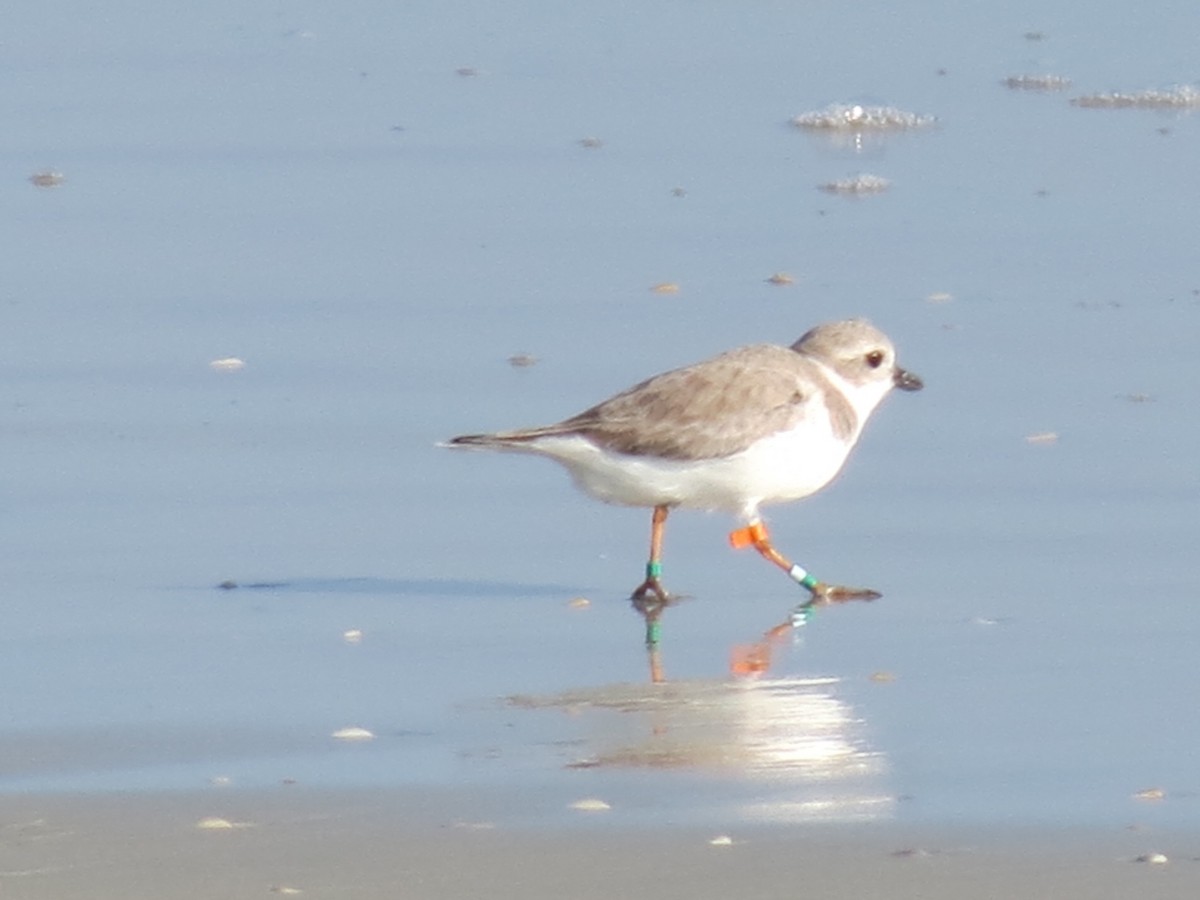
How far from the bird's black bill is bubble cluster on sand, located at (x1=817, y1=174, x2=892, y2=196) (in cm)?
292

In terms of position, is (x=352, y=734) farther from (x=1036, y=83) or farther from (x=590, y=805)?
(x=1036, y=83)

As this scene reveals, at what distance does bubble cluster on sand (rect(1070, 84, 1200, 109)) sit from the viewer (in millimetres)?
10953

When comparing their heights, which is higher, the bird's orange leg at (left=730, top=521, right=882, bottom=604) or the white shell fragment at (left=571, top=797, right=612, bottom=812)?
the white shell fragment at (left=571, top=797, right=612, bottom=812)

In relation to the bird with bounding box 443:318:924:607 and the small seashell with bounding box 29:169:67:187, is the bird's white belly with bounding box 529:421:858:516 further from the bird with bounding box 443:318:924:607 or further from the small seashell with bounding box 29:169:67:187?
the small seashell with bounding box 29:169:67:187

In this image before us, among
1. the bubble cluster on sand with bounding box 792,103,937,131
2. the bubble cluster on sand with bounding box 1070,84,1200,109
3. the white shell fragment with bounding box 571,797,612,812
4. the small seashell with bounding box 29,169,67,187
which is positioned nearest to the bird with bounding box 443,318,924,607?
the white shell fragment with bounding box 571,797,612,812

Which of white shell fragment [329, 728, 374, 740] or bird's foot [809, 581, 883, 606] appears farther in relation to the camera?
bird's foot [809, 581, 883, 606]

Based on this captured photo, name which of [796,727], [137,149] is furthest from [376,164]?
[796,727]

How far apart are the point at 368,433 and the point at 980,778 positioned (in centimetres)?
280

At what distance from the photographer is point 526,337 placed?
789cm

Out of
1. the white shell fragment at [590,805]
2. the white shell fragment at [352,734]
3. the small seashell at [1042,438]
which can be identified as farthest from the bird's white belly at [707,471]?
the white shell fragment at [590,805]

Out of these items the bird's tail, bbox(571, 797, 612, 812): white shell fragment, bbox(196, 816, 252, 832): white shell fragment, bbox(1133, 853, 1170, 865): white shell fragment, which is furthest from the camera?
the bird's tail

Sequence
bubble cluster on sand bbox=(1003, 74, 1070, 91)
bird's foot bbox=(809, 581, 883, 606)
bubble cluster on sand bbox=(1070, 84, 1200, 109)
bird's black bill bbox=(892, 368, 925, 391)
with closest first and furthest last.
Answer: bird's foot bbox=(809, 581, 883, 606), bird's black bill bbox=(892, 368, 925, 391), bubble cluster on sand bbox=(1070, 84, 1200, 109), bubble cluster on sand bbox=(1003, 74, 1070, 91)

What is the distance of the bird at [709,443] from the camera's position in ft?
20.8

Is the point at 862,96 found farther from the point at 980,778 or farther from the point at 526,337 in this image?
the point at 980,778
